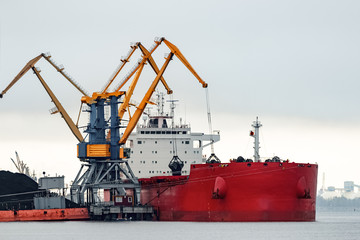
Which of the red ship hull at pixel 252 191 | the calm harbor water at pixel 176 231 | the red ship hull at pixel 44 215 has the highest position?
the red ship hull at pixel 252 191

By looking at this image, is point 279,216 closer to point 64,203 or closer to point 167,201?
point 167,201

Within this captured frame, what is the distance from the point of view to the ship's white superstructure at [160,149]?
7544cm

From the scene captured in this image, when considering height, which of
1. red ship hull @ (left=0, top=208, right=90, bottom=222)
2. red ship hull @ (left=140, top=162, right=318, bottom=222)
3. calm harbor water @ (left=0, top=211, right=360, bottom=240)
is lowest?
calm harbor water @ (left=0, top=211, right=360, bottom=240)

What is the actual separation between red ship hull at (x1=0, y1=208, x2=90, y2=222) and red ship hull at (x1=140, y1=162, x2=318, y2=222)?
8882mm

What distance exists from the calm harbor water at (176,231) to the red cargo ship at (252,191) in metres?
0.79

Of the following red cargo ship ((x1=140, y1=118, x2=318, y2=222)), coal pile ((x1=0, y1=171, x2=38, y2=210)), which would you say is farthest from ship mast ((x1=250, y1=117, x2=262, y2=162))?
coal pile ((x1=0, y1=171, x2=38, y2=210))

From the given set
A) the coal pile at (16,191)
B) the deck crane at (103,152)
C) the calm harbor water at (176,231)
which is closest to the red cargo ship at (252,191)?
the calm harbor water at (176,231)

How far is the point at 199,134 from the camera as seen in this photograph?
77.4 m

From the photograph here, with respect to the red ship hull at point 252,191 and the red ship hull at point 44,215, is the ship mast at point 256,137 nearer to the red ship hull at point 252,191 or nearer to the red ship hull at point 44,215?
the red ship hull at point 252,191

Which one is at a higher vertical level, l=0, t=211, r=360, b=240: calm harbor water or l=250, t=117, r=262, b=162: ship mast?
l=250, t=117, r=262, b=162: ship mast

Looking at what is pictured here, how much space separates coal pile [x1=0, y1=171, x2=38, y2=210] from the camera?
6806 cm

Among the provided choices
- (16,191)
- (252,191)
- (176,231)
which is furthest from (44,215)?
(252,191)

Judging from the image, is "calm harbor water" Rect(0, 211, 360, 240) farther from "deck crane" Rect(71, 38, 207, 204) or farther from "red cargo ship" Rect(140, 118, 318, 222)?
"deck crane" Rect(71, 38, 207, 204)

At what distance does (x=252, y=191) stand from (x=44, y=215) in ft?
53.7
